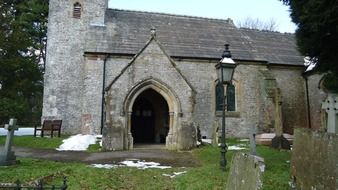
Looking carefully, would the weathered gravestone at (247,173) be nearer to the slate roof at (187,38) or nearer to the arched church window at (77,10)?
the slate roof at (187,38)

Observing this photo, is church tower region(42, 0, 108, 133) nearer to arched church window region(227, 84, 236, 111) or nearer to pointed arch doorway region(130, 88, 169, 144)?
pointed arch doorway region(130, 88, 169, 144)

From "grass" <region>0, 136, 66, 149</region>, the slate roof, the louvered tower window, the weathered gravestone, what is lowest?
"grass" <region>0, 136, 66, 149</region>

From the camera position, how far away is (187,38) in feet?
74.1

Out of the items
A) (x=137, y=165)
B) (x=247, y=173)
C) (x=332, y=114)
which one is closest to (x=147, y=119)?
(x=137, y=165)

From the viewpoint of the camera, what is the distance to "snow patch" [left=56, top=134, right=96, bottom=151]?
1572 centimetres

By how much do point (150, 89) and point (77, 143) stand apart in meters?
4.85

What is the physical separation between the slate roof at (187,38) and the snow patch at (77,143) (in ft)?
18.2

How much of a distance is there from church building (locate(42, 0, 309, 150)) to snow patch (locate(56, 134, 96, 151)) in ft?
5.56

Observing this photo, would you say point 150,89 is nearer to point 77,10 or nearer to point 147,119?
point 147,119

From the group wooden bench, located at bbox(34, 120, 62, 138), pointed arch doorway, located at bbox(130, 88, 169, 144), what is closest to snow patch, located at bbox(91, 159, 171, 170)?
wooden bench, located at bbox(34, 120, 62, 138)

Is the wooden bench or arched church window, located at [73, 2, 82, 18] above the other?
arched church window, located at [73, 2, 82, 18]

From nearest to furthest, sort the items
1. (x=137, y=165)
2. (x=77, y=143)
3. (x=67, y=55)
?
(x=137, y=165) → (x=77, y=143) → (x=67, y=55)

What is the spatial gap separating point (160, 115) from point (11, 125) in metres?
11.3

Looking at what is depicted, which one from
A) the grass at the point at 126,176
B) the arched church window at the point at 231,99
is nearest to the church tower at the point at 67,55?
the arched church window at the point at 231,99
